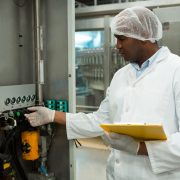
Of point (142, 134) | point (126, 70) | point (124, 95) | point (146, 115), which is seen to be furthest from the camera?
point (126, 70)

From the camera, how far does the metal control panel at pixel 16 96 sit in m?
1.72

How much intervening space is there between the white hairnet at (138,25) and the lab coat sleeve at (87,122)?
1.55ft

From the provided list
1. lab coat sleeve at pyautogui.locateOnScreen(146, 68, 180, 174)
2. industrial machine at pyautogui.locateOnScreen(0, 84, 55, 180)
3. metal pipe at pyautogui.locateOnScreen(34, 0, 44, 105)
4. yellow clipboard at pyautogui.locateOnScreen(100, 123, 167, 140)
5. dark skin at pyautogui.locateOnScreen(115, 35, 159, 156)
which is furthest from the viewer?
metal pipe at pyautogui.locateOnScreen(34, 0, 44, 105)

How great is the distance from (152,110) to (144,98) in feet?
0.25

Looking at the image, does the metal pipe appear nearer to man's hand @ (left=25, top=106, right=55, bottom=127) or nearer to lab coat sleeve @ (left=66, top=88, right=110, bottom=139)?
man's hand @ (left=25, top=106, right=55, bottom=127)

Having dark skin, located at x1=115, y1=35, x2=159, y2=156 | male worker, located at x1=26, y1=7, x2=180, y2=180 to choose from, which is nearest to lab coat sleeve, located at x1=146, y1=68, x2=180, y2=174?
male worker, located at x1=26, y1=7, x2=180, y2=180

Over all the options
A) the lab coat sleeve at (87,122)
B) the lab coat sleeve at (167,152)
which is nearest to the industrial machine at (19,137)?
the lab coat sleeve at (87,122)

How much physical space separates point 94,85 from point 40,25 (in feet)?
6.89

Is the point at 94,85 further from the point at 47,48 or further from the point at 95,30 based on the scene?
the point at 47,48

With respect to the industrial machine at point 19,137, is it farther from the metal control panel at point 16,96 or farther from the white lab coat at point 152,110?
the white lab coat at point 152,110

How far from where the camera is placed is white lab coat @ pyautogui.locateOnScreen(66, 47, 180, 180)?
129 centimetres

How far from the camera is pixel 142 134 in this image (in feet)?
4.07

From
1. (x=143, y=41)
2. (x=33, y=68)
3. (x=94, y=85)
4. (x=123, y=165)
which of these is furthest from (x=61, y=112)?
(x=94, y=85)

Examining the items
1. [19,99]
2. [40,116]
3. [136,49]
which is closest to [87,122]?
[40,116]
